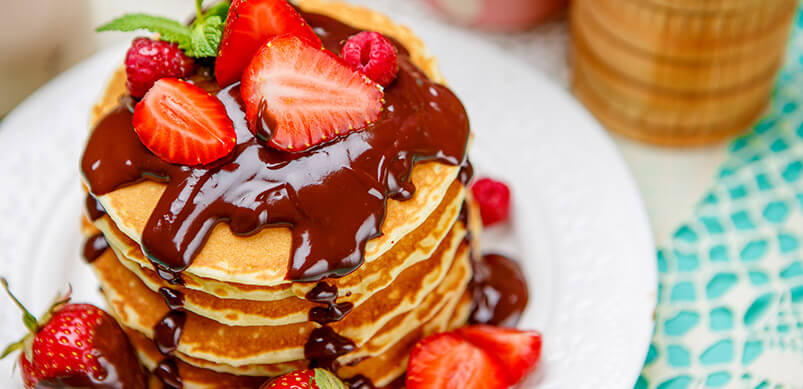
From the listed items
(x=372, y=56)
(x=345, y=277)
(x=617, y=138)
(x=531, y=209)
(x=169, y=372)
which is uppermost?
(x=372, y=56)

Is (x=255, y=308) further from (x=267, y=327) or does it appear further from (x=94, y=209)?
(x=94, y=209)

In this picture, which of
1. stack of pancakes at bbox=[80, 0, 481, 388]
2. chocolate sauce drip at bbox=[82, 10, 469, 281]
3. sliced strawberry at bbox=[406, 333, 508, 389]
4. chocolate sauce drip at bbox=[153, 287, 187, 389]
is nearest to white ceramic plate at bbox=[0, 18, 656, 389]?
sliced strawberry at bbox=[406, 333, 508, 389]

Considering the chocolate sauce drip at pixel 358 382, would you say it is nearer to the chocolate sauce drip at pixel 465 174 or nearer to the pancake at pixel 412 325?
the pancake at pixel 412 325

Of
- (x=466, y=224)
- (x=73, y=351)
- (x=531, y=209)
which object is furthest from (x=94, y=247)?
(x=531, y=209)

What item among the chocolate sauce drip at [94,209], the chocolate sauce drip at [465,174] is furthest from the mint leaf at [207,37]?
the chocolate sauce drip at [465,174]

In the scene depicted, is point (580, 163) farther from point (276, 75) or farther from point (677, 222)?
point (276, 75)

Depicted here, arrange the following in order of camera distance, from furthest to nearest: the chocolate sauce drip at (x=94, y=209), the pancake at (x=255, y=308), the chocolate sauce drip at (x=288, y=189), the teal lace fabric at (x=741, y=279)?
the teal lace fabric at (x=741, y=279), the chocolate sauce drip at (x=94, y=209), the pancake at (x=255, y=308), the chocolate sauce drip at (x=288, y=189)

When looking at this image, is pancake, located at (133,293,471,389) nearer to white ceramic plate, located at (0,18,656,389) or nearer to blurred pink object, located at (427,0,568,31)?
white ceramic plate, located at (0,18,656,389)
